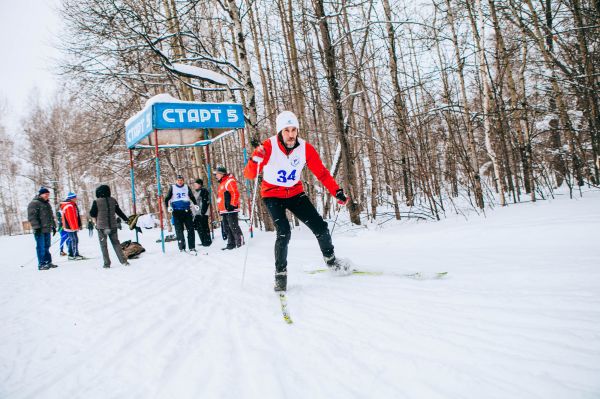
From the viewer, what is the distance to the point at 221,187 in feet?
24.0

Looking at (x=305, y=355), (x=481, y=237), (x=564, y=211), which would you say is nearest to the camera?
(x=305, y=355)

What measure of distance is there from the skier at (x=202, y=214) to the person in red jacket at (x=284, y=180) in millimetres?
4833

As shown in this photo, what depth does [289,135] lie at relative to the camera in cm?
341

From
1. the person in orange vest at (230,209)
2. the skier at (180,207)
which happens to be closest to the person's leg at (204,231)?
the skier at (180,207)

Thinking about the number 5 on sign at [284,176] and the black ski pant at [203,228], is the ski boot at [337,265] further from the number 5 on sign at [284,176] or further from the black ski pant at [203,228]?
the black ski pant at [203,228]

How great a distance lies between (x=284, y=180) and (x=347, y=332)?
5.93 feet

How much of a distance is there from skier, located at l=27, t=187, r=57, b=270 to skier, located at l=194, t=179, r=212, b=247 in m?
3.24

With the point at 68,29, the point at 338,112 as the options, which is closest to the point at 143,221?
the point at 68,29

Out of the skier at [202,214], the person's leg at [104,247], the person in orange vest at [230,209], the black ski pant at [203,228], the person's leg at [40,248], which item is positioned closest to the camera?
the person's leg at [104,247]

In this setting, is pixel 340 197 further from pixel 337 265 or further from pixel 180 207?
pixel 180 207

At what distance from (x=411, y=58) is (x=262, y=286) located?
2175 cm

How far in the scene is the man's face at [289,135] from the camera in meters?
3.41

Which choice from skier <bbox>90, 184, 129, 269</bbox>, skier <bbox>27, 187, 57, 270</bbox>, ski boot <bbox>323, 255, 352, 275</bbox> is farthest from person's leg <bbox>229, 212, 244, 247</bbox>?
skier <bbox>27, 187, 57, 270</bbox>

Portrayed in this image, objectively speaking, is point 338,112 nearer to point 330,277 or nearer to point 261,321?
point 330,277
